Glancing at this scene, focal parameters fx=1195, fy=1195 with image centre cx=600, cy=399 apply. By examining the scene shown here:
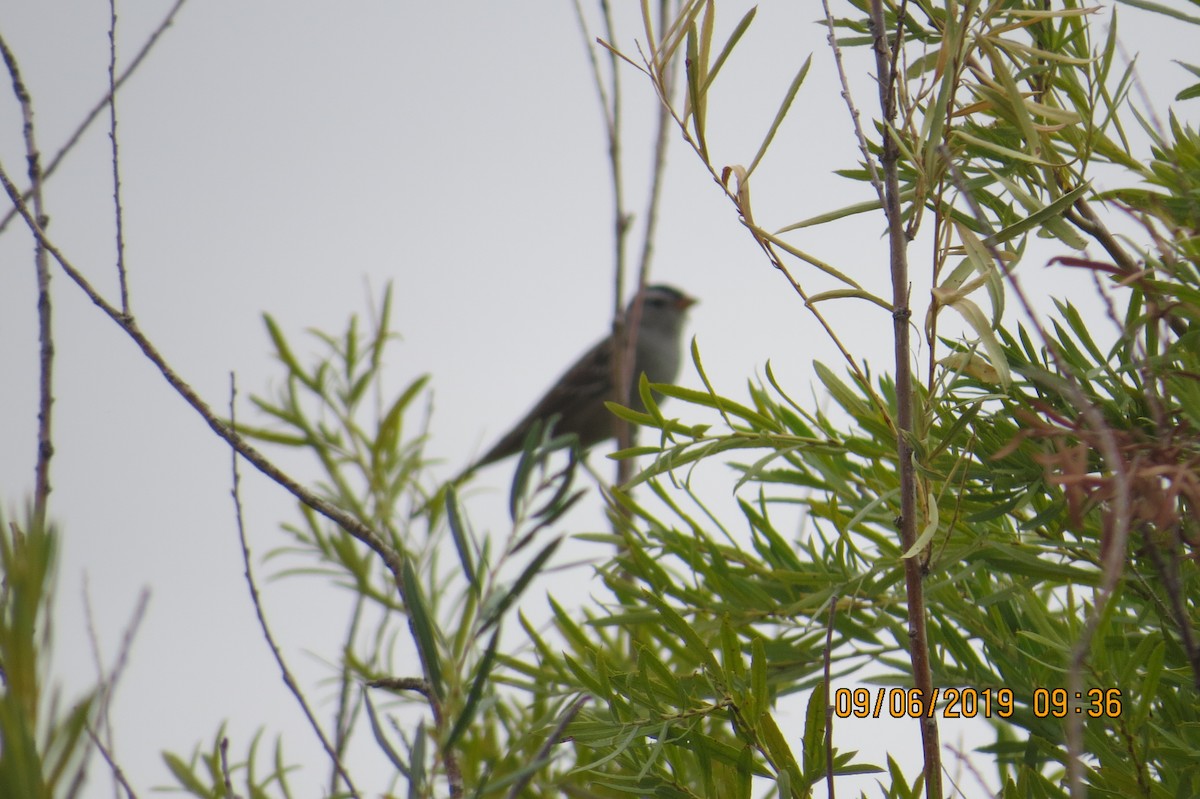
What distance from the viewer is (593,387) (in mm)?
7383

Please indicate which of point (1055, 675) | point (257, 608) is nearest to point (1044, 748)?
point (1055, 675)

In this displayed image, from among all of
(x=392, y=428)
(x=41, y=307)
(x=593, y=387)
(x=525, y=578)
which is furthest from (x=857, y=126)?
(x=593, y=387)

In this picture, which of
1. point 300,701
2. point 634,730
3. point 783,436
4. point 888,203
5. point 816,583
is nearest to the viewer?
point 888,203

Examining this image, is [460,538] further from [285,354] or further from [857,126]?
[285,354]

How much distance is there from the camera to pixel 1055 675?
110 cm

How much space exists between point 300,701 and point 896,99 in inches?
25.8

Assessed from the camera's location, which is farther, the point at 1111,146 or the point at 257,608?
the point at 1111,146

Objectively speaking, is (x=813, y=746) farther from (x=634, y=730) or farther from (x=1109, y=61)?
(x=1109, y=61)

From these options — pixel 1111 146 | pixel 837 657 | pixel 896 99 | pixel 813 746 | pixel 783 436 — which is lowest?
pixel 813 746

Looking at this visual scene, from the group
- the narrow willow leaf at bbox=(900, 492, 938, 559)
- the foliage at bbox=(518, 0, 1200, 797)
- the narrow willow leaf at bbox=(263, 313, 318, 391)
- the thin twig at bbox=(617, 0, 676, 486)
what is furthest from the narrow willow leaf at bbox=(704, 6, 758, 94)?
the narrow willow leaf at bbox=(263, 313, 318, 391)

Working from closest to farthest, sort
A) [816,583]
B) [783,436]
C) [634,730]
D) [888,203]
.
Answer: [888,203]
[634,730]
[783,436]
[816,583]

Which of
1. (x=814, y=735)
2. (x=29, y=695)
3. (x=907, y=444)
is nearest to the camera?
(x=29, y=695)

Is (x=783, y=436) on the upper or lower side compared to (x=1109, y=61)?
lower

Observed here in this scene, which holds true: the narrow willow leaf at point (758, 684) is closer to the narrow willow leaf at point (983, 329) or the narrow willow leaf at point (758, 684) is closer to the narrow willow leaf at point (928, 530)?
the narrow willow leaf at point (928, 530)
